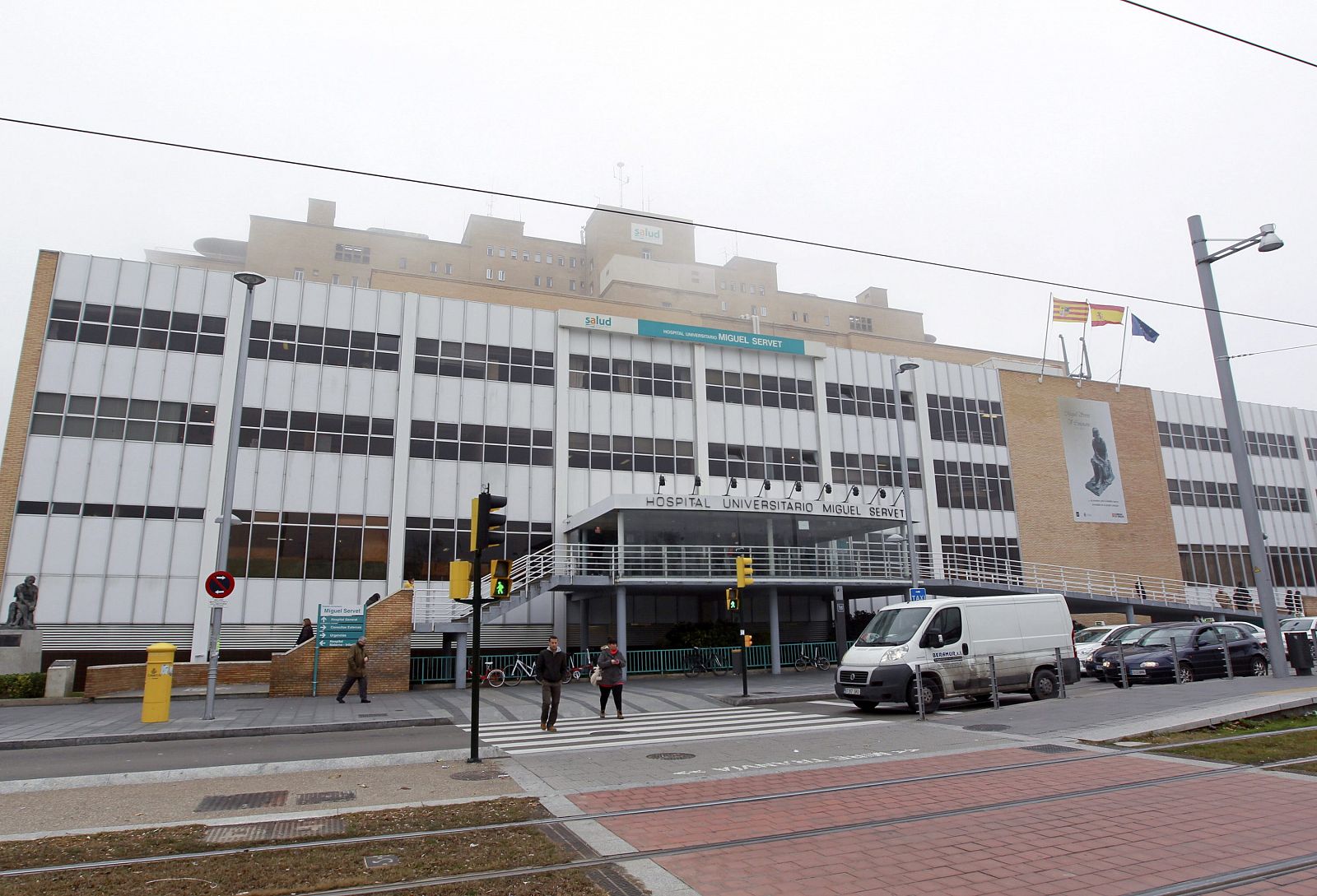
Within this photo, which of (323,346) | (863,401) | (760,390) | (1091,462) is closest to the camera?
(323,346)

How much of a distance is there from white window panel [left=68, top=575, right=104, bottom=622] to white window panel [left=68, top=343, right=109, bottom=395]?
258 inches

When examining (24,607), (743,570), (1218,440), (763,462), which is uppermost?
(1218,440)

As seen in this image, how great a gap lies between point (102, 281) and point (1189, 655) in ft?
118

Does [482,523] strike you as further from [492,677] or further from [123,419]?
[123,419]

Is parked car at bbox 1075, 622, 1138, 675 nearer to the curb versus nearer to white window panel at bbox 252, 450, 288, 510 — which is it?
the curb

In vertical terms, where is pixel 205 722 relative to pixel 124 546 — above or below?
below

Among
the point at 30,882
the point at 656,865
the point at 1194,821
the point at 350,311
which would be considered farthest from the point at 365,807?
the point at 350,311

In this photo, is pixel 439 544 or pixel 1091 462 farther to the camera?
pixel 1091 462

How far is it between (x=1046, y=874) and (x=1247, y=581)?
52.6 metres

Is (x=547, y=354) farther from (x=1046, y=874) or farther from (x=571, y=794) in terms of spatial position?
(x=1046, y=874)

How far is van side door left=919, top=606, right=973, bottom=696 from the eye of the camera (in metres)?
16.0

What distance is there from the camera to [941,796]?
326 inches

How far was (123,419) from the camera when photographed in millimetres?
28797

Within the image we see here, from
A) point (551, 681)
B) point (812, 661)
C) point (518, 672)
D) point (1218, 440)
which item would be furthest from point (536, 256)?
point (551, 681)
